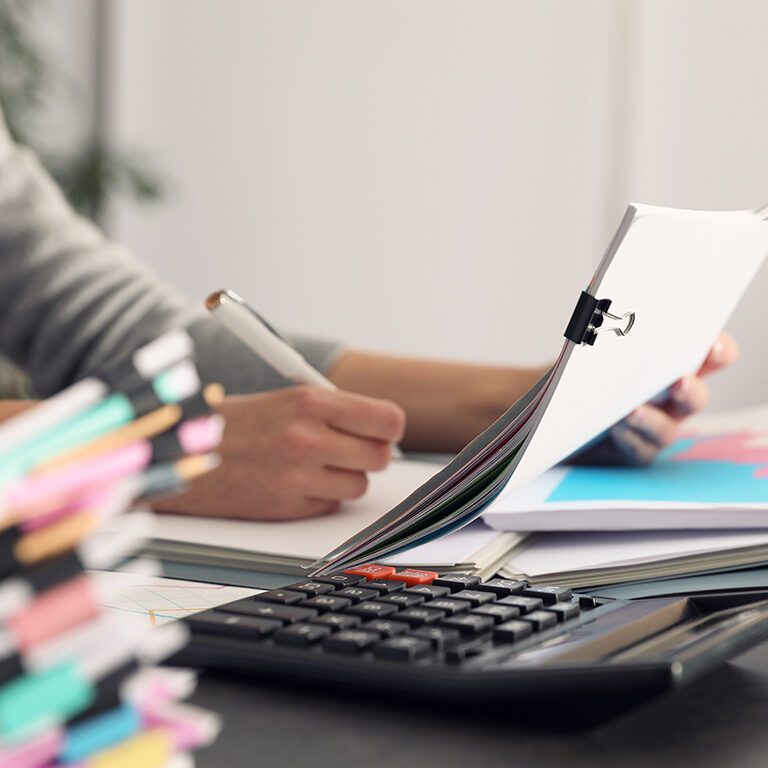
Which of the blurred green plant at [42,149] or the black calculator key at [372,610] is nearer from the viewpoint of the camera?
the black calculator key at [372,610]

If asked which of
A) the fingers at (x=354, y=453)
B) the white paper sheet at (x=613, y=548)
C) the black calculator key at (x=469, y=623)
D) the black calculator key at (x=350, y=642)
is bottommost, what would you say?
the fingers at (x=354, y=453)

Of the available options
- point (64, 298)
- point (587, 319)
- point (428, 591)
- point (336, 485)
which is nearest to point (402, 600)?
point (428, 591)

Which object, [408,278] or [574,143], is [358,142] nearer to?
[408,278]

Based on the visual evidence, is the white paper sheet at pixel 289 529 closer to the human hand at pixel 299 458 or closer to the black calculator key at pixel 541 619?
the human hand at pixel 299 458

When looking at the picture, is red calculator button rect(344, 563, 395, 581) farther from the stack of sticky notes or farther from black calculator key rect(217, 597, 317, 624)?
the stack of sticky notes

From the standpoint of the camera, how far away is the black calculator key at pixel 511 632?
0.28 metres

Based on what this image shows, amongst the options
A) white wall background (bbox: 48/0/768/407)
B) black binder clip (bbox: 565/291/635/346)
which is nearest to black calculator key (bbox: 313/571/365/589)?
black binder clip (bbox: 565/291/635/346)

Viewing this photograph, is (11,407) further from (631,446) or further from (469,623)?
(631,446)

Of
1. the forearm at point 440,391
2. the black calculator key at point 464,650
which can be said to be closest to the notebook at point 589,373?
the black calculator key at point 464,650

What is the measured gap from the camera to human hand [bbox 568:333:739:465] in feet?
2.03

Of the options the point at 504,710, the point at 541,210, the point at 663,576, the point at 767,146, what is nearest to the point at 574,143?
the point at 541,210

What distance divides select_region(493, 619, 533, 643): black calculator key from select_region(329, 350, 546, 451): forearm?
1.70 feet

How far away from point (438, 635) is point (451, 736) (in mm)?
39

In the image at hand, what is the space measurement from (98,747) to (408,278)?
7.78ft
